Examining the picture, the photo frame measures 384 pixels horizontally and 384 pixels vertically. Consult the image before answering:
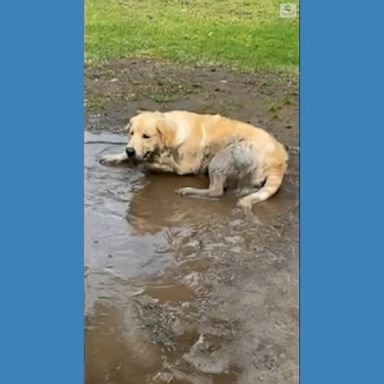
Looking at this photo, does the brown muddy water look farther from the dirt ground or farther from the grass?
the grass

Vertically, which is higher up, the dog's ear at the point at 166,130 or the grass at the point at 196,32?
the grass at the point at 196,32

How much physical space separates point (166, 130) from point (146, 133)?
11 cm

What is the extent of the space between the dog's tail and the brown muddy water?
4 cm

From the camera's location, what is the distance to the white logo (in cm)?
339

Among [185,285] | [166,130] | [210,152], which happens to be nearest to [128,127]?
[166,130]

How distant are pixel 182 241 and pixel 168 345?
48 centimetres

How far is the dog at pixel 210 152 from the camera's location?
142 inches

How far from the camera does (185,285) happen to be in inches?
131

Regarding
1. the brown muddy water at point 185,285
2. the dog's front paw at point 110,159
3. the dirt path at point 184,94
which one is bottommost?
the brown muddy water at point 185,285

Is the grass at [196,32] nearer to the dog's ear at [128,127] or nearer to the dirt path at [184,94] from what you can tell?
the dirt path at [184,94]

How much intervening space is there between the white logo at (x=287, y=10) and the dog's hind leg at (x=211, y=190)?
2.58 ft

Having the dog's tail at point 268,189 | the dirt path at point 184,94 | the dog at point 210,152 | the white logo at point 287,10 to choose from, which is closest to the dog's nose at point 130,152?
the dog at point 210,152

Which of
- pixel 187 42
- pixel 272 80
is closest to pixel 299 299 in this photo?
pixel 272 80

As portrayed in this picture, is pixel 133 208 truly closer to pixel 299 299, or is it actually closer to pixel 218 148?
pixel 218 148
